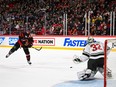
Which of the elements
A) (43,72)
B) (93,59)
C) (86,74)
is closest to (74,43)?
(43,72)

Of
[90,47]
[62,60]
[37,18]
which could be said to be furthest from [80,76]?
[37,18]

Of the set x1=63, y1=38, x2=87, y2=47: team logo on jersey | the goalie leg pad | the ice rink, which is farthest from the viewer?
x1=63, y1=38, x2=87, y2=47: team logo on jersey

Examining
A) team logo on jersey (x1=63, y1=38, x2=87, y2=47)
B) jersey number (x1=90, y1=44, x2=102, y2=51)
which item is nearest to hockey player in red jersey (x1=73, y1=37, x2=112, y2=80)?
jersey number (x1=90, y1=44, x2=102, y2=51)

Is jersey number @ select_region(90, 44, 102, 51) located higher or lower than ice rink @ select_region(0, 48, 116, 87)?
higher

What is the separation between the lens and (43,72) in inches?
259

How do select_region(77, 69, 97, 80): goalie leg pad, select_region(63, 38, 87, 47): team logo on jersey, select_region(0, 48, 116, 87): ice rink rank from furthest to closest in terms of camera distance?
select_region(63, 38, 87, 47): team logo on jersey
select_region(77, 69, 97, 80): goalie leg pad
select_region(0, 48, 116, 87): ice rink

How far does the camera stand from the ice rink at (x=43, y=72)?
532cm

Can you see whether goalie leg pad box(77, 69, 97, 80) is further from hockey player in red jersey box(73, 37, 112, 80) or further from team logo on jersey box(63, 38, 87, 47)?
team logo on jersey box(63, 38, 87, 47)

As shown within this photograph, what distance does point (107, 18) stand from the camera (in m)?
10.2

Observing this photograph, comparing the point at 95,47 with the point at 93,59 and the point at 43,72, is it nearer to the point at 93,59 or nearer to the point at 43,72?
the point at 93,59

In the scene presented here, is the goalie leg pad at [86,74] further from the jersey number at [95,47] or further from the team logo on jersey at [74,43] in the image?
the team logo on jersey at [74,43]

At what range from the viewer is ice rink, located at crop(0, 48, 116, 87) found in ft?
17.4

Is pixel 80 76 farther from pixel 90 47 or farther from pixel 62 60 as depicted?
pixel 62 60

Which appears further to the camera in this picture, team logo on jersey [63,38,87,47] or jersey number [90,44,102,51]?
team logo on jersey [63,38,87,47]
